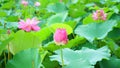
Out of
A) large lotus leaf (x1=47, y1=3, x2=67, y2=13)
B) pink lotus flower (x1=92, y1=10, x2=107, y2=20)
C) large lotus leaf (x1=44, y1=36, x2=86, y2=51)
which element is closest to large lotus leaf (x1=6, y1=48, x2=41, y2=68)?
large lotus leaf (x1=44, y1=36, x2=86, y2=51)

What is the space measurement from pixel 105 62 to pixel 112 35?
1.10 feet

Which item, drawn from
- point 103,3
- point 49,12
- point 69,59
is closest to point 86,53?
point 69,59

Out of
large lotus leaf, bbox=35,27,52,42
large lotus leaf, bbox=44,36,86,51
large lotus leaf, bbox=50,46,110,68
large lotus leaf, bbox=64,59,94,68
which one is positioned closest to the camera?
large lotus leaf, bbox=64,59,94,68

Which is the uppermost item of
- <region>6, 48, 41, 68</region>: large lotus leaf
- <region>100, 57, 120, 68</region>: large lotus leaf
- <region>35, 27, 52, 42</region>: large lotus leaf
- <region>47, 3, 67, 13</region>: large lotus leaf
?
<region>47, 3, 67, 13</region>: large lotus leaf

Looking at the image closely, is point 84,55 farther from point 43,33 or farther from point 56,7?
point 56,7

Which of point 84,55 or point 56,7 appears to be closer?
point 84,55

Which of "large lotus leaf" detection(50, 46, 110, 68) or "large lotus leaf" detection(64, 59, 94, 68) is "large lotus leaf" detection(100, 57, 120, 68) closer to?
"large lotus leaf" detection(50, 46, 110, 68)

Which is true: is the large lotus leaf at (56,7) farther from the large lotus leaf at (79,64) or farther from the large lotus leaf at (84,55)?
the large lotus leaf at (79,64)

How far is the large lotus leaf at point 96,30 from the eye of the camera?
1260 millimetres

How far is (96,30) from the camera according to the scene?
1307mm

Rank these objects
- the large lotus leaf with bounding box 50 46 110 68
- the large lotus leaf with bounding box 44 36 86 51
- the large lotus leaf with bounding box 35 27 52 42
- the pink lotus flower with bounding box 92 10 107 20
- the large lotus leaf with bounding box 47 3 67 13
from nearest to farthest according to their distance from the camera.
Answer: the large lotus leaf with bounding box 50 46 110 68 → the large lotus leaf with bounding box 44 36 86 51 → the large lotus leaf with bounding box 35 27 52 42 → the pink lotus flower with bounding box 92 10 107 20 → the large lotus leaf with bounding box 47 3 67 13

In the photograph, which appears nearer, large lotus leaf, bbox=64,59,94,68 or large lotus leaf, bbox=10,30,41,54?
large lotus leaf, bbox=64,59,94,68

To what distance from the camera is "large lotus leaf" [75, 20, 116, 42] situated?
4.13ft

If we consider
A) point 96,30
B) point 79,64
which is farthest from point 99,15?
point 79,64
